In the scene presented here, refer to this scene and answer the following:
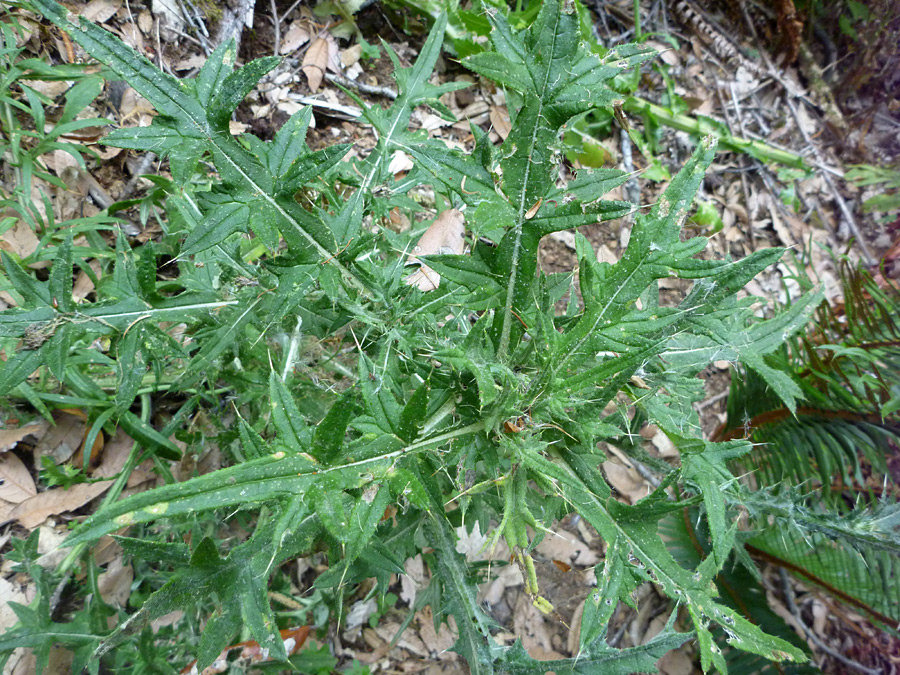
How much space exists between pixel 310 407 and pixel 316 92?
1.90 metres

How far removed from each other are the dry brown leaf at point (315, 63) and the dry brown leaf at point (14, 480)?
7.06 ft

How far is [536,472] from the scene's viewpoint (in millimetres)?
1231

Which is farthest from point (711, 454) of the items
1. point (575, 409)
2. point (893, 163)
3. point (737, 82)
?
point (893, 163)

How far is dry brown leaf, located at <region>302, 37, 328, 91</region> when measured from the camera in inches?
113

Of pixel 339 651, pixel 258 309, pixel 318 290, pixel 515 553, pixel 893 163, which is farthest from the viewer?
pixel 893 163

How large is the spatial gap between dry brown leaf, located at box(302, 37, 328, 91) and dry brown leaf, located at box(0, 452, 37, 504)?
2151 millimetres

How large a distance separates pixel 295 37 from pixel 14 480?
2417mm

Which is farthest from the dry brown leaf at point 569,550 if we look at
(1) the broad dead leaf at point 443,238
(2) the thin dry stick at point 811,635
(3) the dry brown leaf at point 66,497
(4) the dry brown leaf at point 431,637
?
(3) the dry brown leaf at point 66,497

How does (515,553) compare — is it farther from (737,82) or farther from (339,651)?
(737,82)

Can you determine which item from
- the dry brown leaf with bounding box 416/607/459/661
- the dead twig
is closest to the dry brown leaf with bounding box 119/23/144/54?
the dead twig

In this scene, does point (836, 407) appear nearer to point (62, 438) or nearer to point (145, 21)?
point (62, 438)

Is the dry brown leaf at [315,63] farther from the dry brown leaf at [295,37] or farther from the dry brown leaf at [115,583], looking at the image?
the dry brown leaf at [115,583]

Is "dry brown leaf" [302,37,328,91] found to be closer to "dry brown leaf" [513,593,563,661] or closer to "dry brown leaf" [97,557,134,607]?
"dry brown leaf" [97,557,134,607]

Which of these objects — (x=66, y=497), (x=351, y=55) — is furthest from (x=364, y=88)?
(x=66, y=497)
